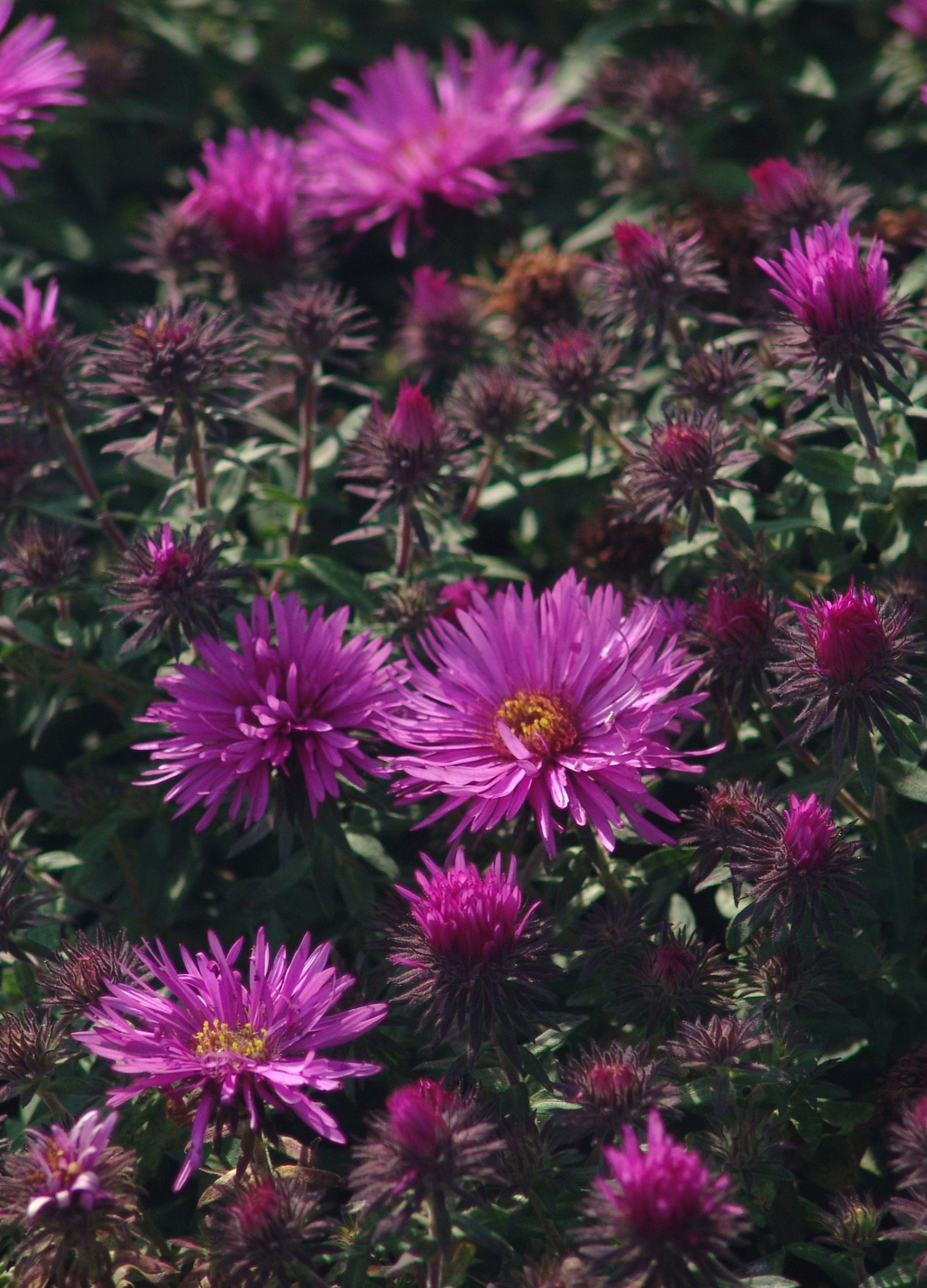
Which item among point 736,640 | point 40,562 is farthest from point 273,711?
point 736,640

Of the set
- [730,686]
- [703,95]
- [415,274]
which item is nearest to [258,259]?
[415,274]

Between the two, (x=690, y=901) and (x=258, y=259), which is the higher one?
(x=258, y=259)

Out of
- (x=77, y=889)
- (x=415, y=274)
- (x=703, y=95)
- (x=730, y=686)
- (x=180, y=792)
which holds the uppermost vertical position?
(x=703, y=95)

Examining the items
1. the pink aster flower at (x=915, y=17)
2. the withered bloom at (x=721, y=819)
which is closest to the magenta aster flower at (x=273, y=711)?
the withered bloom at (x=721, y=819)

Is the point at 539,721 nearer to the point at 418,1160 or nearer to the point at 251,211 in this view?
the point at 418,1160

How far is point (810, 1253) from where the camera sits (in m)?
1.45

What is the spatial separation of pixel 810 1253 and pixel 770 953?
0.32 m

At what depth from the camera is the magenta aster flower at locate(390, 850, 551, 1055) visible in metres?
Result: 1.37

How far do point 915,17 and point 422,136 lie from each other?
3.21 ft

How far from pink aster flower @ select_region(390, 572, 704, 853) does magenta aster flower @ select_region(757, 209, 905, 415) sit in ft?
1.22

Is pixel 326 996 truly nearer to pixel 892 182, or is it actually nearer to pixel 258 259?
pixel 258 259

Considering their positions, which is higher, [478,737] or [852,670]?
[852,670]

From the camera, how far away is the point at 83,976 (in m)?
1.53

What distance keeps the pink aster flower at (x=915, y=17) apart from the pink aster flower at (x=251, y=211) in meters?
1.22
